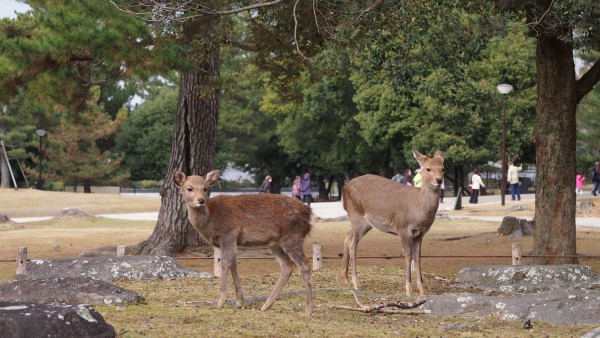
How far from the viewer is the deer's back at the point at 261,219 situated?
11.2 metres

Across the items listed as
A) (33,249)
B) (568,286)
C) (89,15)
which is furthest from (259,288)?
(33,249)

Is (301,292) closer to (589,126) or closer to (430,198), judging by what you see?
(430,198)

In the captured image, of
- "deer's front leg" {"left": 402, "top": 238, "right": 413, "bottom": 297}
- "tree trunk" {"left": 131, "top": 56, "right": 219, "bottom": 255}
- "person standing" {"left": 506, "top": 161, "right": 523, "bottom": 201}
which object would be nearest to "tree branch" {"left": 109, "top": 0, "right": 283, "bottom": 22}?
"tree trunk" {"left": 131, "top": 56, "right": 219, "bottom": 255}

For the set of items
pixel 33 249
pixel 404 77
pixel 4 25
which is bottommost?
pixel 33 249

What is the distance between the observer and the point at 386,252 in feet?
77.2

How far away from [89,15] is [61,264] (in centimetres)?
456

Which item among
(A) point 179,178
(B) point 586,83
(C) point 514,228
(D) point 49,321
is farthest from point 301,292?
(C) point 514,228

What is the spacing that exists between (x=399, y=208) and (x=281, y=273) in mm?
3436

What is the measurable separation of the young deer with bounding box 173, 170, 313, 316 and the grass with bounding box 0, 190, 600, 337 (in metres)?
0.50

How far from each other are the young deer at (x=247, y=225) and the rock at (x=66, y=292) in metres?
1.10

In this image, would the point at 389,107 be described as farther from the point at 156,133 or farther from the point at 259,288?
the point at 259,288

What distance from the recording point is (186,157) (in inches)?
857

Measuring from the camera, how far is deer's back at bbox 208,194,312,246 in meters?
11.2

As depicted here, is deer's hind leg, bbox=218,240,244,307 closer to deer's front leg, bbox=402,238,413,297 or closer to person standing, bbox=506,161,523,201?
deer's front leg, bbox=402,238,413,297
